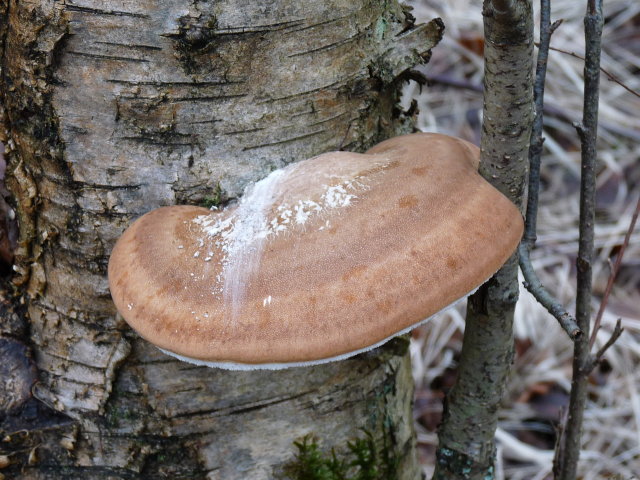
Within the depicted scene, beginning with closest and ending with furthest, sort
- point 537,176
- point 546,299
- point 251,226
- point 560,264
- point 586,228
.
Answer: point 251,226 → point 546,299 → point 537,176 → point 586,228 → point 560,264

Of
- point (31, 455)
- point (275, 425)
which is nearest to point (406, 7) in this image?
point (275, 425)

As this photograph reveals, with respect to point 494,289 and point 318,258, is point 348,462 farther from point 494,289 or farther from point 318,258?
point 318,258

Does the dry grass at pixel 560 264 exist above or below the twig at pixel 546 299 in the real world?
below

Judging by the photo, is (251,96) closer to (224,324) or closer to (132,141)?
(132,141)

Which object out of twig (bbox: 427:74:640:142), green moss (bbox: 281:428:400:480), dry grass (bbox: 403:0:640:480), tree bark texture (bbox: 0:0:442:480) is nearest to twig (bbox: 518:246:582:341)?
tree bark texture (bbox: 0:0:442:480)

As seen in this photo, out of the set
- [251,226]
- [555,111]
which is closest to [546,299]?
[251,226]

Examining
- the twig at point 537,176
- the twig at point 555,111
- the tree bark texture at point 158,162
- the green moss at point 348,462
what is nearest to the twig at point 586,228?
the twig at point 537,176

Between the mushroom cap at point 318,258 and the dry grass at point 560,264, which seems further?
the dry grass at point 560,264

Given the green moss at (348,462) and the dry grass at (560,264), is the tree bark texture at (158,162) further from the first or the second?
the dry grass at (560,264)
